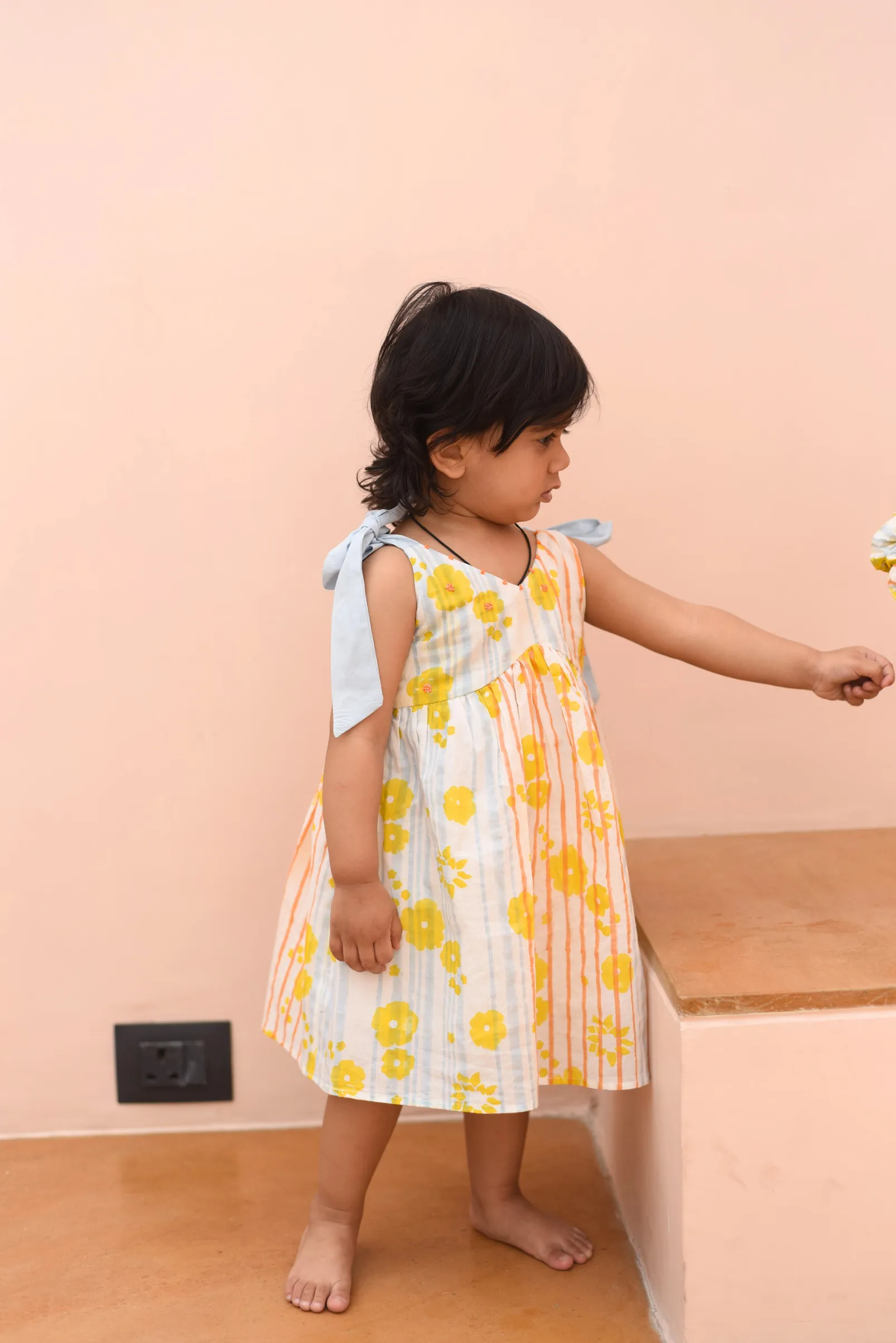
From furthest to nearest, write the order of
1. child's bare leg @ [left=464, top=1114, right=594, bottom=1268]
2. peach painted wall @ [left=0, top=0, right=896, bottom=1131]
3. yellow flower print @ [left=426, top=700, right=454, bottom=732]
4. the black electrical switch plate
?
the black electrical switch plate → peach painted wall @ [left=0, top=0, right=896, bottom=1131] → child's bare leg @ [left=464, top=1114, right=594, bottom=1268] → yellow flower print @ [left=426, top=700, right=454, bottom=732]

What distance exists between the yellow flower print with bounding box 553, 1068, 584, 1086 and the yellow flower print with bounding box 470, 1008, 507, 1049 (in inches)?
4.3

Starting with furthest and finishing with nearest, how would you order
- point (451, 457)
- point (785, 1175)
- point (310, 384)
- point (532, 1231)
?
point (310, 384) < point (532, 1231) < point (451, 457) < point (785, 1175)

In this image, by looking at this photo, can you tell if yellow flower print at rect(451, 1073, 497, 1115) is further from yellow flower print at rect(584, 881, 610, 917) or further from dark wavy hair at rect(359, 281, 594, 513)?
dark wavy hair at rect(359, 281, 594, 513)

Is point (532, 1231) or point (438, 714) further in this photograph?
point (532, 1231)

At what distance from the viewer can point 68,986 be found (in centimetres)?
134

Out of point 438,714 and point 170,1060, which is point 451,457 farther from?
point 170,1060

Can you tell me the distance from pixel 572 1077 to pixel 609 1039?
6cm

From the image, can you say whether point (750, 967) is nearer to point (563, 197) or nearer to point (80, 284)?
point (563, 197)

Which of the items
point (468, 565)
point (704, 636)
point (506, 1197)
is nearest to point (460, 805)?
point (468, 565)

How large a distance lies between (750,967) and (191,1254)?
63cm

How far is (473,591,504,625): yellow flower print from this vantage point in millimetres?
994

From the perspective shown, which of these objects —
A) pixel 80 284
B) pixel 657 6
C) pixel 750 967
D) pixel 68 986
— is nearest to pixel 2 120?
pixel 80 284

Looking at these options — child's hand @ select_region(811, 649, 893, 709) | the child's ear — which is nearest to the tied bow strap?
the child's ear

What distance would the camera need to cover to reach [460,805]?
0.98m
